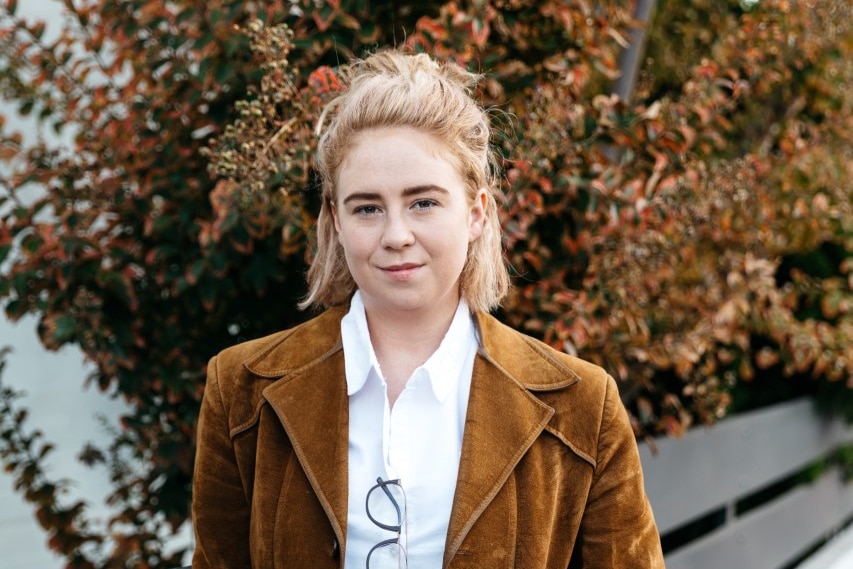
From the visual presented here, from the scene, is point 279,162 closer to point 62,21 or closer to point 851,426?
point 62,21

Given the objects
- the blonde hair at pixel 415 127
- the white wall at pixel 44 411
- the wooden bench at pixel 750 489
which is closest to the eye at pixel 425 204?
the blonde hair at pixel 415 127

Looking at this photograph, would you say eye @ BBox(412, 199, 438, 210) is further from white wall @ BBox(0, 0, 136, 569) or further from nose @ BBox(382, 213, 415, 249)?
white wall @ BBox(0, 0, 136, 569)

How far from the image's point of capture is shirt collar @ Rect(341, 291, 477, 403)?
71.1 inches

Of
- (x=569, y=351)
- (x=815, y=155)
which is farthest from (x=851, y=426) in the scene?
(x=569, y=351)

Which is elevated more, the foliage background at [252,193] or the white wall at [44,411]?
the foliage background at [252,193]

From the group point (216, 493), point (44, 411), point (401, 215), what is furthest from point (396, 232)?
point (44, 411)

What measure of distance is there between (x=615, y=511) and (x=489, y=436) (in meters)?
0.28

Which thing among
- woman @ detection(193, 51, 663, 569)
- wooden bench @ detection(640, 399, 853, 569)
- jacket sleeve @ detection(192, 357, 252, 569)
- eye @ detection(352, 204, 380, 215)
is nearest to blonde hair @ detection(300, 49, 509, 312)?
woman @ detection(193, 51, 663, 569)

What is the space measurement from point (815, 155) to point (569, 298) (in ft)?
6.56

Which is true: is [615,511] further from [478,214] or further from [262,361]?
[262,361]

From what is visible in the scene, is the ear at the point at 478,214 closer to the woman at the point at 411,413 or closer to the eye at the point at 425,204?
the woman at the point at 411,413

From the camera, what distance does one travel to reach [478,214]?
1886mm

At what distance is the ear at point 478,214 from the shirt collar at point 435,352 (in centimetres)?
14

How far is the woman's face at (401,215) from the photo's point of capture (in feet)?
5.58
